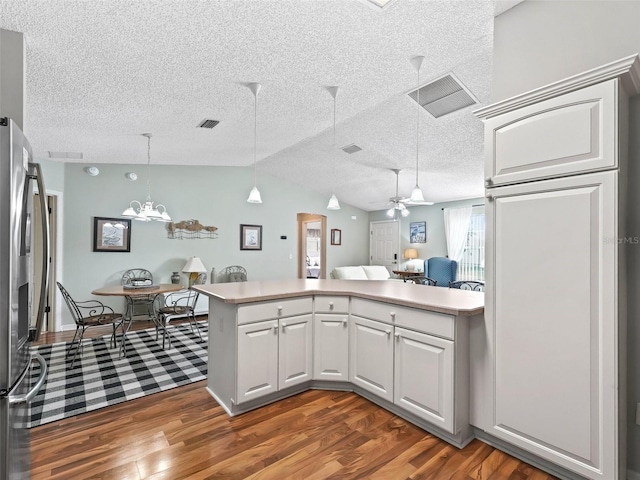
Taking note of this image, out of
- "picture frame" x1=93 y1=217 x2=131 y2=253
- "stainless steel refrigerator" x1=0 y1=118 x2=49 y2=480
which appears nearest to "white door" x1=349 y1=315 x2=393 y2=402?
"stainless steel refrigerator" x1=0 y1=118 x2=49 y2=480

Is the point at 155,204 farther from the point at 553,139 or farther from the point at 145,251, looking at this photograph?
the point at 553,139

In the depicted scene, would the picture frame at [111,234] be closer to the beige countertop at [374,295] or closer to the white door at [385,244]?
the beige countertop at [374,295]

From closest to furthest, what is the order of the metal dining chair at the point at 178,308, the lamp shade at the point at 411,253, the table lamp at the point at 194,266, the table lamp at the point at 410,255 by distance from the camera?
the metal dining chair at the point at 178,308
the table lamp at the point at 194,266
the table lamp at the point at 410,255
the lamp shade at the point at 411,253

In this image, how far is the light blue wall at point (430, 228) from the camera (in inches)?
302

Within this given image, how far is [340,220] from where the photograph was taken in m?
8.67

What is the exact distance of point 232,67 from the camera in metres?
2.36

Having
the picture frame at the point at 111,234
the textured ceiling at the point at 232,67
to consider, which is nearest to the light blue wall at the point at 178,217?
the picture frame at the point at 111,234

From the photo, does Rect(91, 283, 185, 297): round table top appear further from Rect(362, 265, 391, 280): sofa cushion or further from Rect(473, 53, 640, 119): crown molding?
Rect(362, 265, 391, 280): sofa cushion

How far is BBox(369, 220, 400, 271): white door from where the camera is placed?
8.62m

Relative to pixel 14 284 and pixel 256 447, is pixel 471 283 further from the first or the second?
pixel 14 284

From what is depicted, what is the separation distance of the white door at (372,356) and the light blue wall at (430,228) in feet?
18.4

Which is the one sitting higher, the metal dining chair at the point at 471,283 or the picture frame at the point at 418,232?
the picture frame at the point at 418,232

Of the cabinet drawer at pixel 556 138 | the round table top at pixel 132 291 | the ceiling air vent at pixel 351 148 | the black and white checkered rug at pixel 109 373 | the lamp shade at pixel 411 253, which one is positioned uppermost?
the ceiling air vent at pixel 351 148

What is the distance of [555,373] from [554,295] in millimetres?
414
